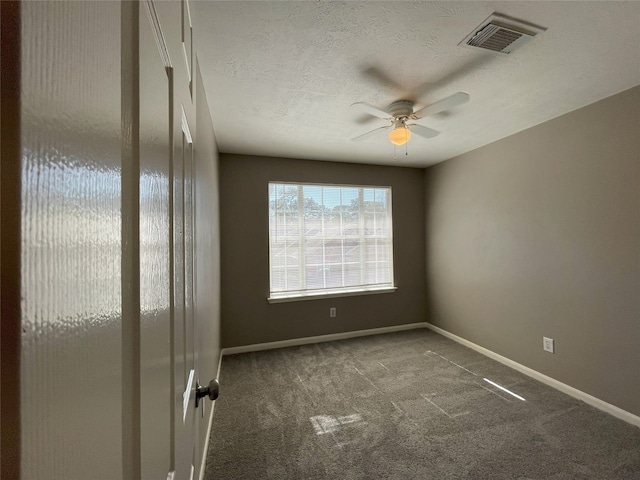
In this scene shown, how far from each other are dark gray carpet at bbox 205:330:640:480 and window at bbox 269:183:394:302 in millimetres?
1072

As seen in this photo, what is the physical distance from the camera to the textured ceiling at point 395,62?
4.45ft

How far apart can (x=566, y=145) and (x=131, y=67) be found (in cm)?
325

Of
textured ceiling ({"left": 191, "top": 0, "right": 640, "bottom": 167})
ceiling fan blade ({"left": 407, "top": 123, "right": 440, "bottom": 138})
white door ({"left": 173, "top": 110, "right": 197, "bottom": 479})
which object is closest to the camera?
white door ({"left": 173, "top": 110, "right": 197, "bottom": 479})

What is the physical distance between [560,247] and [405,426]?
6.65 feet

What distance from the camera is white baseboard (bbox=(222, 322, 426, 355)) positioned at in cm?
349

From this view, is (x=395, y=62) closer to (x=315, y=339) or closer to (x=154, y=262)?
(x=154, y=262)

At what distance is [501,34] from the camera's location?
1.48 meters

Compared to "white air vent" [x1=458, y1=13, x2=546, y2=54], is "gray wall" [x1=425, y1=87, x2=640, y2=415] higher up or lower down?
lower down

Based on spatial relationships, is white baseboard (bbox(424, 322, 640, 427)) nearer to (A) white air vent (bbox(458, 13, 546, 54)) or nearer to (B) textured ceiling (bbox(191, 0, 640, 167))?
(B) textured ceiling (bbox(191, 0, 640, 167))

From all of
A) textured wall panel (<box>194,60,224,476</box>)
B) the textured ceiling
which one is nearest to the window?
the textured ceiling

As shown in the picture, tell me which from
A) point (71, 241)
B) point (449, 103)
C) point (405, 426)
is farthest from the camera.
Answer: point (405, 426)

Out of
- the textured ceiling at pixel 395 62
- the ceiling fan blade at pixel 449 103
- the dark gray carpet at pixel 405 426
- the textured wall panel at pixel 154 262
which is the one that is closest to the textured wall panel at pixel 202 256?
the textured ceiling at pixel 395 62

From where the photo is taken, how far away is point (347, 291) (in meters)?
3.97

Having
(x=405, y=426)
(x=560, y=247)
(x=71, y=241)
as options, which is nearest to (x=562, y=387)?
(x=560, y=247)
